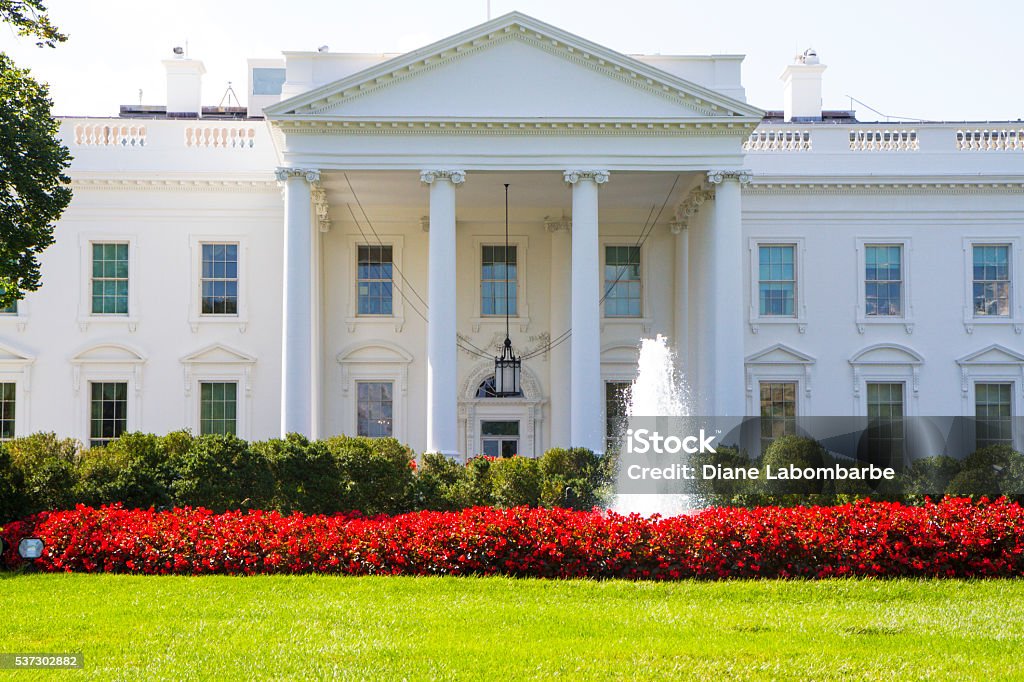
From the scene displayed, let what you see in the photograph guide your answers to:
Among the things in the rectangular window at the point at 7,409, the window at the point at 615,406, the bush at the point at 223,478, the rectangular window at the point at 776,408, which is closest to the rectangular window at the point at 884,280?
the rectangular window at the point at 776,408

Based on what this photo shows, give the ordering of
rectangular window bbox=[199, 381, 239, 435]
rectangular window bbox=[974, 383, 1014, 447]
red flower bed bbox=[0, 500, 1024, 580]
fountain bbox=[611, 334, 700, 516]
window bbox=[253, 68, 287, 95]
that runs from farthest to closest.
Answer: window bbox=[253, 68, 287, 95], rectangular window bbox=[974, 383, 1014, 447], rectangular window bbox=[199, 381, 239, 435], fountain bbox=[611, 334, 700, 516], red flower bed bbox=[0, 500, 1024, 580]

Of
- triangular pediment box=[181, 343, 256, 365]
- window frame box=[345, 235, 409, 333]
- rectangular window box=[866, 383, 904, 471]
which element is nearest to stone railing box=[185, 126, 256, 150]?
window frame box=[345, 235, 409, 333]

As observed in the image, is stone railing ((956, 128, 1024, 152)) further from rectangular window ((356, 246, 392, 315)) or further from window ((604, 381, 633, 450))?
rectangular window ((356, 246, 392, 315))

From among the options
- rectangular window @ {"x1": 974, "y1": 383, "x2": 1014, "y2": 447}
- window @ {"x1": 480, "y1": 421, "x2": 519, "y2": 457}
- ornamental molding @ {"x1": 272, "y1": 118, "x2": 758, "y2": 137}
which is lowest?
window @ {"x1": 480, "y1": 421, "x2": 519, "y2": 457}

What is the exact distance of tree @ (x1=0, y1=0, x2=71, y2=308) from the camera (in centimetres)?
1845

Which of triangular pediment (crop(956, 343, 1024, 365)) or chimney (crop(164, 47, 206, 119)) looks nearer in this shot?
triangular pediment (crop(956, 343, 1024, 365))

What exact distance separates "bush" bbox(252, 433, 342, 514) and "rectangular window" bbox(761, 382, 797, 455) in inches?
560

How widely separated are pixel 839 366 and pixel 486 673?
866 inches

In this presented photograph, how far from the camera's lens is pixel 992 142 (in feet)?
95.8

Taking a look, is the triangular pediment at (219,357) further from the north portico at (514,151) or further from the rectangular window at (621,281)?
the rectangular window at (621,281)

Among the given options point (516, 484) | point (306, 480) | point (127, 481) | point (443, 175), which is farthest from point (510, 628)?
A: point (443, 175)

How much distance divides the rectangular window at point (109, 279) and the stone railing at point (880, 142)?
63.2 feet

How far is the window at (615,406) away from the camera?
94.4 ft

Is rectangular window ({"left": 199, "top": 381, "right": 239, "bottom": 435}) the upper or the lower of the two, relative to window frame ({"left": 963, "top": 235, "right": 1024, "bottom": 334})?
lower
